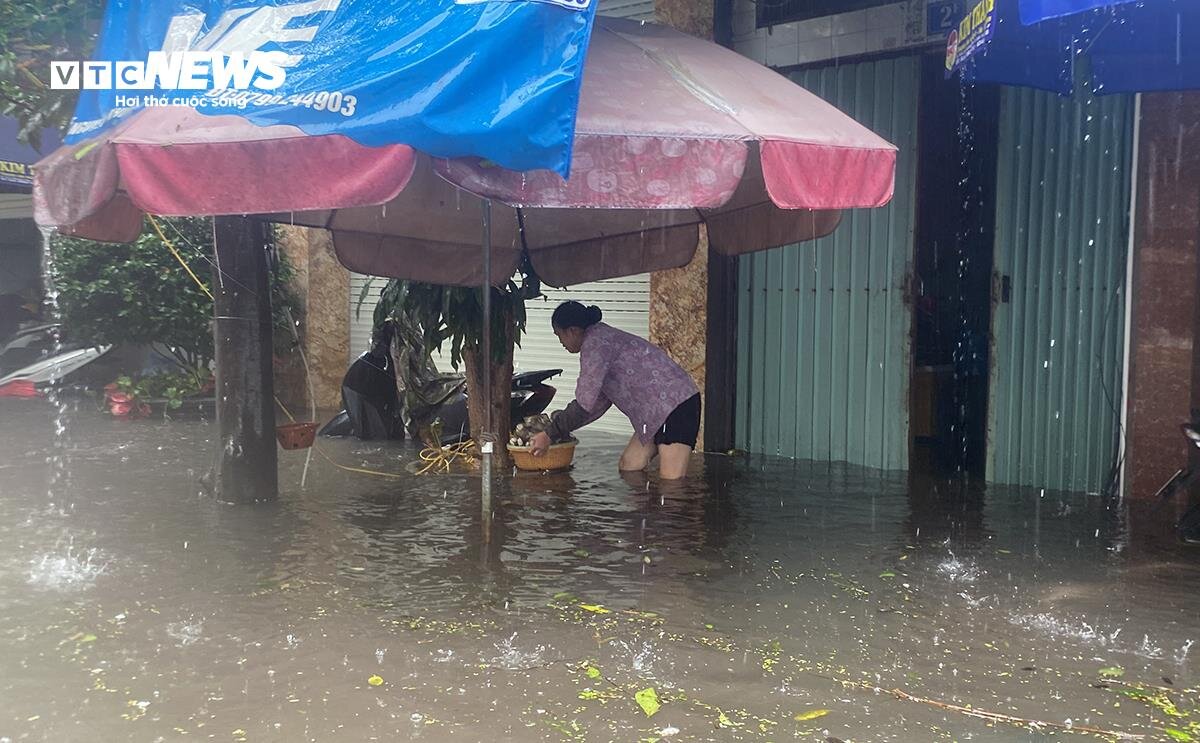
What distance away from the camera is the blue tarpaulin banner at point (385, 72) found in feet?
13.4

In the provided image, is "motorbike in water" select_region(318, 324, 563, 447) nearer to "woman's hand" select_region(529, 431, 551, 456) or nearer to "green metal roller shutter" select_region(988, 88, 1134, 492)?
"woman's hand" select_region(529, 431, 551, 456)

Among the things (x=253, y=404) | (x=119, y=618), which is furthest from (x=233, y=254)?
(x=119, y=618)

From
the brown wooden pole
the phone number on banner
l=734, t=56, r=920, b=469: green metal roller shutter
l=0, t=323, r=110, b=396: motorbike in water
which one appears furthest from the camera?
l=0, t=323, r=110, b=396: motorbike in water

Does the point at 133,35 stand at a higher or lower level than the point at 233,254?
higher

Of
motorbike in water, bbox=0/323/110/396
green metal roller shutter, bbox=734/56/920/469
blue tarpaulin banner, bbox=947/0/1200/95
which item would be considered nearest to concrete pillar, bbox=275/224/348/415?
motorbike in water, bbox=0/323/110/396

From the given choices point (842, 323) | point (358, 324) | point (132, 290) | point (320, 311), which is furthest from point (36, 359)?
point (842, 323)

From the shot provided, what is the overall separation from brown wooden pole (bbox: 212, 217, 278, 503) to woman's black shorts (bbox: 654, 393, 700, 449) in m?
2.68

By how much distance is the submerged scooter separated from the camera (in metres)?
5.96

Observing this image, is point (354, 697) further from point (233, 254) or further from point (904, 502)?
point (904, 502)

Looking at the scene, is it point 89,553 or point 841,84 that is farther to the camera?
point 841,84

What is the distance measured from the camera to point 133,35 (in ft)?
16.8

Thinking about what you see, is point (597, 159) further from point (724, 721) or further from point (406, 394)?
point (406, 394)

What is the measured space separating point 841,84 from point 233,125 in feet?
18.2

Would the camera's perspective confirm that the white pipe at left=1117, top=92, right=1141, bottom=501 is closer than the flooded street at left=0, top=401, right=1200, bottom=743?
Answer: No
